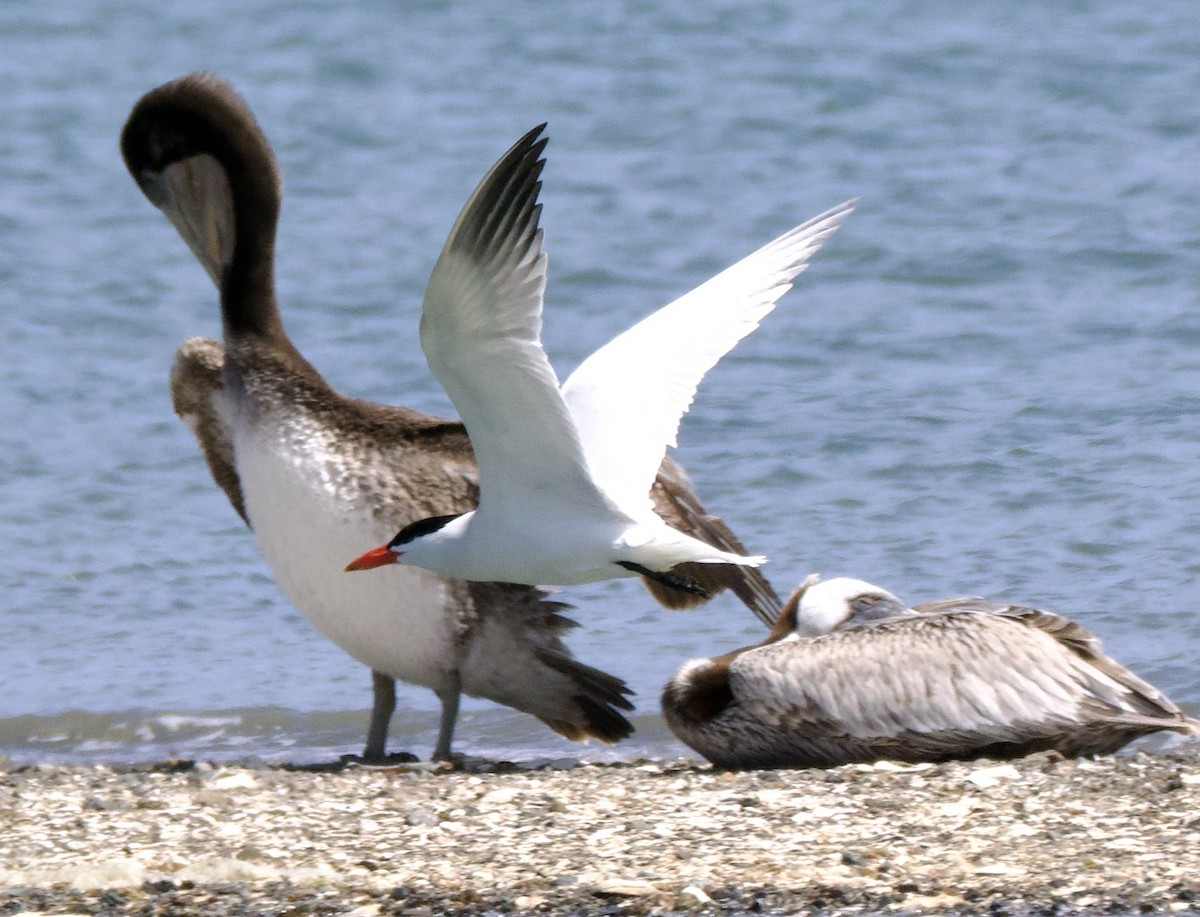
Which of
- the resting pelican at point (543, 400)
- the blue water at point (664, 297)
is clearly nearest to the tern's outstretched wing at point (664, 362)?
the resting pelican at point (543, 400)

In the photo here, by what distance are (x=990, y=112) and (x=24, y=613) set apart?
961cm

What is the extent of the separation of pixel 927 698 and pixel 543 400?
159 cm

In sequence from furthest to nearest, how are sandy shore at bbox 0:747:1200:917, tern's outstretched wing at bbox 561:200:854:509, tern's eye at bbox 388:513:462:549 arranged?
tern's outstretched wing at bbox 561:200:854:509 → tern's eye at bbox 388:513:462:549 → sandy shore at bbox 0:747:1200:917

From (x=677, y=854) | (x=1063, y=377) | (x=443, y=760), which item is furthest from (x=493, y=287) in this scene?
(x=1063, y=377)

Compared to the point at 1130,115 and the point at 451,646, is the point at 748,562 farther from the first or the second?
the point at 1130,115

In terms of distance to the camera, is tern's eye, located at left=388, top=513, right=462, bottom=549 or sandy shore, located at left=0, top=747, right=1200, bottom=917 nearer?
sandy shore, located at left=0, top=747, right=1200, bottom=917

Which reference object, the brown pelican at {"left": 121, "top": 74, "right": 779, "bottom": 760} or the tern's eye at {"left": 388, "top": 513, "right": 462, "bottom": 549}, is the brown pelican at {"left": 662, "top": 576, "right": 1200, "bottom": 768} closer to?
the brown pelican at {"left": 121, "top": 74, "right": 779, "bottom": 760}

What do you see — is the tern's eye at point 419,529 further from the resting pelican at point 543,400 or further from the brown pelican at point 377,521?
the brown pelican at point 377,521

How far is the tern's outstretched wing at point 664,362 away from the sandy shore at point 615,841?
88 centimetres

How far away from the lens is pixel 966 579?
8.23 metres

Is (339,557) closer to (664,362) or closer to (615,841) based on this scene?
(664,362)

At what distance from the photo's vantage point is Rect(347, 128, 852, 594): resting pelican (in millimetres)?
4891

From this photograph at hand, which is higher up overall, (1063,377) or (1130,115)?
(1130,115)

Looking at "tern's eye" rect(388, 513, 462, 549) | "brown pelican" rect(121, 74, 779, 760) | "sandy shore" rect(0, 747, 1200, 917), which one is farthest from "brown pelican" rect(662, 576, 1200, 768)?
"tern's eye" rect(388, 513, 462, 549)
